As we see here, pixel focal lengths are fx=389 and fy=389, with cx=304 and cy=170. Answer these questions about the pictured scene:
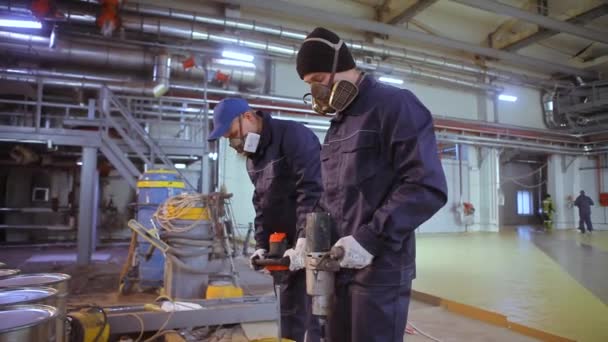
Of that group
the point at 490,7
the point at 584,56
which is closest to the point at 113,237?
the point at 490,7

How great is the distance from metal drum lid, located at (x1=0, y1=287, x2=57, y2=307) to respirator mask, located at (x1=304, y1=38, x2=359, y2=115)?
4.57 feet

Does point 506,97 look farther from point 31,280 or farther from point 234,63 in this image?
point 31,280

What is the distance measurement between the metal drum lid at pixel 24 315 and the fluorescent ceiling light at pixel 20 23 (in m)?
7.19

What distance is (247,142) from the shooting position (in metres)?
2.24

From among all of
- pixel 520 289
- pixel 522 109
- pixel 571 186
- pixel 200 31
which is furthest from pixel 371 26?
pixel 571 186

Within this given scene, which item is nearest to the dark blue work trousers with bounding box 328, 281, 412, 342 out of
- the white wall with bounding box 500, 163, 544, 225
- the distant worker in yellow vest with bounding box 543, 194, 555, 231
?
the distant worker in yellow vest with bounding box 543, 194, 555, 231

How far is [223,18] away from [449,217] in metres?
8.72

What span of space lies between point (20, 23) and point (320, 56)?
7.69 metres

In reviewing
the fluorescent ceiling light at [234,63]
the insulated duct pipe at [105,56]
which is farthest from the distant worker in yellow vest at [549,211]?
the fluorescent ceiling light at [234,63]

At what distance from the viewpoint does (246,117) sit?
2281 millimetres

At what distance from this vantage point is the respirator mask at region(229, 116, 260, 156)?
7.33 ft

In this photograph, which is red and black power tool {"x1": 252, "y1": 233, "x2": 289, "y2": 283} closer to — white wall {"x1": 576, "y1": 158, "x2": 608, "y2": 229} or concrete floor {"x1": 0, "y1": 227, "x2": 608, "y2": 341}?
concrete floor {"x1": 0, "y1": 227, "x2": 608, "y2": 341}

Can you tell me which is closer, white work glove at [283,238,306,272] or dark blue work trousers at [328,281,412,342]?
dark blue work trousers at [328,281,412,342]

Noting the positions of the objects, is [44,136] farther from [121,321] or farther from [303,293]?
[303,293]
